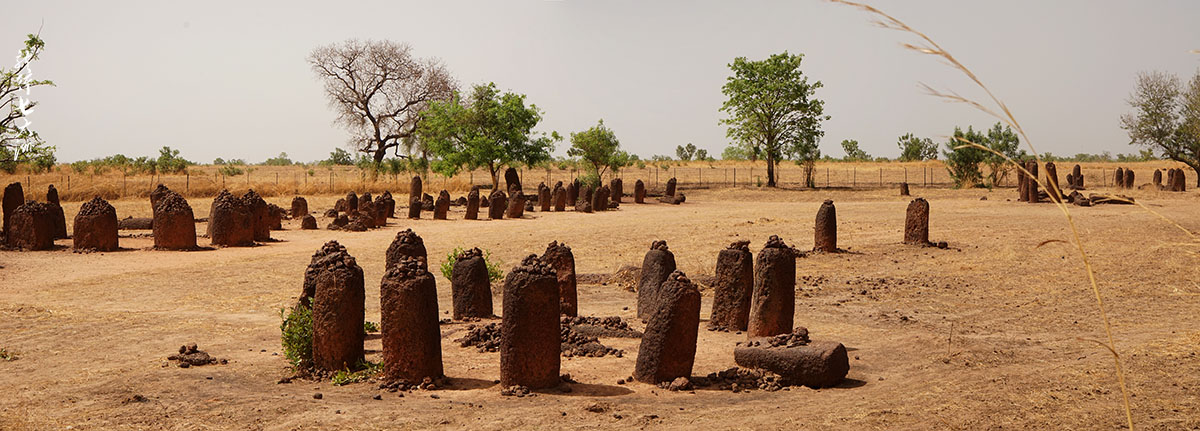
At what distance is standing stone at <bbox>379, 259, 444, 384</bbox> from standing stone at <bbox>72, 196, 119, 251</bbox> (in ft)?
53.6

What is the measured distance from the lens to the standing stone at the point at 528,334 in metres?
9.45

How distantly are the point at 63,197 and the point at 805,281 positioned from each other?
1310 inches

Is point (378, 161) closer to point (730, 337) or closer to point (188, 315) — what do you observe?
point (188, 315)

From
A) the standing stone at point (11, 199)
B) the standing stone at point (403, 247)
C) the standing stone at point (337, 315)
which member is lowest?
the standing stone at point (337, 315)

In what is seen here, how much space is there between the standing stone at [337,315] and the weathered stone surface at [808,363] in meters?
4.36

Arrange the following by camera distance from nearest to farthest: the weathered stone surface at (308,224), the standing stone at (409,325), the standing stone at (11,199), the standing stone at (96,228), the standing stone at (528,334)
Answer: the standing stone at (528,334), the standing stone at (409,325), the standing stone at (96,228), the standing stone at (11,199), the weathered stone surface at (308,224)

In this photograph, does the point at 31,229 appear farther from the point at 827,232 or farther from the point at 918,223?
the point at 918,223

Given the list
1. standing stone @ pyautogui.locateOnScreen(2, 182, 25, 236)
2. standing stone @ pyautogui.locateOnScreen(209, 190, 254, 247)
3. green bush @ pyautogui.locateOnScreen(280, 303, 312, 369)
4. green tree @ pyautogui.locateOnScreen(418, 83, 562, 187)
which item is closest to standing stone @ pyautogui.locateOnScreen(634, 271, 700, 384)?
green bush @ pyautogui.locateOnScreen(280, 303, 312, 369)

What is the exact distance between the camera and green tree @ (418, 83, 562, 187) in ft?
160

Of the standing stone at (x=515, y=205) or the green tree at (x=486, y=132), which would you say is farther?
the green tree at (x=486, y=132)

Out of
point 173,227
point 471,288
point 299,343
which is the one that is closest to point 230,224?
point 173,227

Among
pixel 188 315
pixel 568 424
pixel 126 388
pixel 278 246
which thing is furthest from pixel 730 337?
pixel 278 246

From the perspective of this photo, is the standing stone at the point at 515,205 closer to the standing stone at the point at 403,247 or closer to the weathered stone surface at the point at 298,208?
the weathered stone surface at the point at 298,208

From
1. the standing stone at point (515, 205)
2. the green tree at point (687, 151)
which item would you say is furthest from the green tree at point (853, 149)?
the standing stone at point (515, 205)
